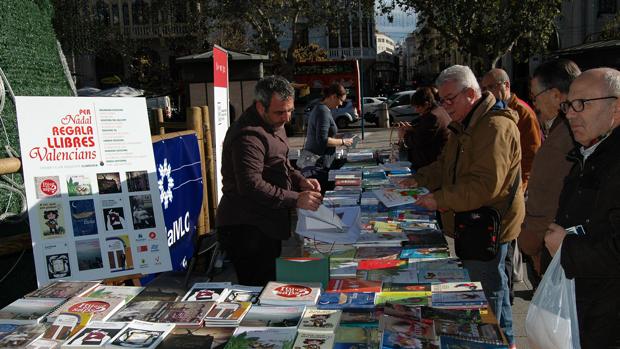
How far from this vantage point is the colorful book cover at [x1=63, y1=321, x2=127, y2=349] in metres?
1.86

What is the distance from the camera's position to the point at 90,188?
3.23 m

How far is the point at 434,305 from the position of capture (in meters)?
2.12

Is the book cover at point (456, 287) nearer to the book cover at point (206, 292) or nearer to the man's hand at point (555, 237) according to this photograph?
the man's hand at point (555, 237)

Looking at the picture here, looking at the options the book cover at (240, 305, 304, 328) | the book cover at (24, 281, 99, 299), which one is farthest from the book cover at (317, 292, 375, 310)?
the book cover at (24, 281, 99, 299)

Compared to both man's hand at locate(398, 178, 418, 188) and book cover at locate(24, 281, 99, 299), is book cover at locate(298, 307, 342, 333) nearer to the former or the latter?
book cover at locate(24, 281, 99, 299)

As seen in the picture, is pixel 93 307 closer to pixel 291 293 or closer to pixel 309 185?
pixel 291 293

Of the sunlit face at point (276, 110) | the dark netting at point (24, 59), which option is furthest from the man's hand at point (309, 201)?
the dark netting at point (24, 59)

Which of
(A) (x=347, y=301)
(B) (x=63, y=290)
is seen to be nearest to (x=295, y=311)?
(A) (x=347, y=301)

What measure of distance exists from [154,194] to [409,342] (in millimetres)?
2161

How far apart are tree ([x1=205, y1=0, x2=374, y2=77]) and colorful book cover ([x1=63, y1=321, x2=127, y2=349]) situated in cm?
2094

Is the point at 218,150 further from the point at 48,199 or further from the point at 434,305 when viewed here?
the point at 434,305

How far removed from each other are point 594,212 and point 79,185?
270 centimetres

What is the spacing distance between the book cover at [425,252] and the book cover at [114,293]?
1317 mm

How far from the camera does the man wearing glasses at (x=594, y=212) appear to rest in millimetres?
1890
